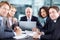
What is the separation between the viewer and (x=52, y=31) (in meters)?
2.37

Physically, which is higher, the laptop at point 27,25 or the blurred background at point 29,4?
the blurred background at point 29,4

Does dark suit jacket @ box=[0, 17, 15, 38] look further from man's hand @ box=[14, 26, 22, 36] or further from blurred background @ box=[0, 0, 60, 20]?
blurred background @ box=[0, 0, 60, 20]

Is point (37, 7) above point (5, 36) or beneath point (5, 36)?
above

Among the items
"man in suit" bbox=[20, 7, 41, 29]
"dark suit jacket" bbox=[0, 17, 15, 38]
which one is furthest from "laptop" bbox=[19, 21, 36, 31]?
"dark suit jacket" bbox=[0, 17, 15, 38]

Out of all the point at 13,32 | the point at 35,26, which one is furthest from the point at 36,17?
the point at 13,32

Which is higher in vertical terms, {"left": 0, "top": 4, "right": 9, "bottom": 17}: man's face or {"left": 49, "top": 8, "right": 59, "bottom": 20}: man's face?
{"left": 0, "top": 4, "right": 9, "bottom": 17}: man's face

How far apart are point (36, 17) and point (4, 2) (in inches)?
15.3

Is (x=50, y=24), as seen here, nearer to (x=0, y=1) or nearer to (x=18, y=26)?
(x=18, y=26)

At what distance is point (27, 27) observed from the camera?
239 cm

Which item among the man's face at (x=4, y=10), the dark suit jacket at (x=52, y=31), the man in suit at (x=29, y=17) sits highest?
the man's face at (x=4, y=10)

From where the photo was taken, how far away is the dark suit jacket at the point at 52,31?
234 cm

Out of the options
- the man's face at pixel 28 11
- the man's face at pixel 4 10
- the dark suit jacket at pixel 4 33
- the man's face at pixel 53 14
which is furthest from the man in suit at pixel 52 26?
the man's face at pixel 4 10

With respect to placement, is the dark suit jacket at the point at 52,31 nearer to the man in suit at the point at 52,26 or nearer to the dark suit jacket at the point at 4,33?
the man in suit at the point at 52,26

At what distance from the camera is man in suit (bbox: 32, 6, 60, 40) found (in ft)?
7.70
